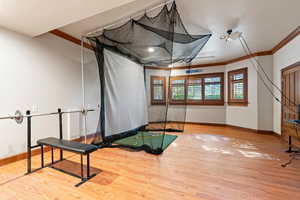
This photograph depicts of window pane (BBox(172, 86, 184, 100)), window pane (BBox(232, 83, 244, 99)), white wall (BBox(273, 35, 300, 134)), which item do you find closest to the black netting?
window pane (BBox(172, 86, 184, 100))

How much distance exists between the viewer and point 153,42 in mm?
2473

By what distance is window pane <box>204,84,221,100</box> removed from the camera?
5.61 meters

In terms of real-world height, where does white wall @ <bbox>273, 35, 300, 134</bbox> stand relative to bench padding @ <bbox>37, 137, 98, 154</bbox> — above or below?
above

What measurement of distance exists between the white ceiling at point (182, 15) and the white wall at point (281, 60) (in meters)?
0.32

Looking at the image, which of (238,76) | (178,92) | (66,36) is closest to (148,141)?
(178,92)

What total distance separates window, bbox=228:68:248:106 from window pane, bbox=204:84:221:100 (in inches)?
15.7

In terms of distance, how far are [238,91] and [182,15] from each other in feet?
12.6

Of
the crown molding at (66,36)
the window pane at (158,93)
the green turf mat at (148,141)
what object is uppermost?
Result: the crown molding at (66,36)

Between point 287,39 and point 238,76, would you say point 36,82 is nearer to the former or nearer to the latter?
point 287,39

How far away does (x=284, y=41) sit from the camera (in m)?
3.45

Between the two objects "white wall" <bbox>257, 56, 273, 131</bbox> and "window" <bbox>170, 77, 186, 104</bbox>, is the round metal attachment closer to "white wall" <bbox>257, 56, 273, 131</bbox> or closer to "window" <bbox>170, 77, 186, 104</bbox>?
"window" <bbox>170, 77, 186, 104</bbox>

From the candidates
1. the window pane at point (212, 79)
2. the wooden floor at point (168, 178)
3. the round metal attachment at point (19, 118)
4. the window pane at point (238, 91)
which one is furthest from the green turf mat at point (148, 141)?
the window pane at point (212, 79)

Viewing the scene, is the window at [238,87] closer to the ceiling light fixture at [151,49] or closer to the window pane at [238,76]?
the window pane at [238,76]

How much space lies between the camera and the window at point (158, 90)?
10.1 feet
